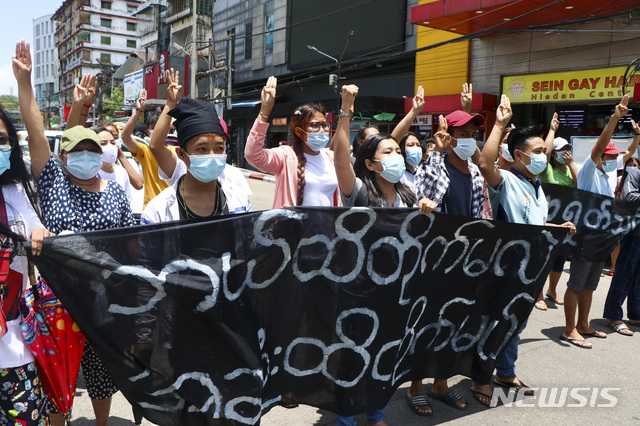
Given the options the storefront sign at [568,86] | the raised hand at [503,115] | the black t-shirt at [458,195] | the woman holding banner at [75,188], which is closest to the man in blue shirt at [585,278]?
the raised hand at [503,115]

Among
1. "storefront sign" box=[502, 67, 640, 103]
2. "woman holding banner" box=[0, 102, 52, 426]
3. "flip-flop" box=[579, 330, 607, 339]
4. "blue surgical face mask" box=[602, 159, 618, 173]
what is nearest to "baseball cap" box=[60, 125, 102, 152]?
"woman holding banner" box=[0, 102, 52, 426]

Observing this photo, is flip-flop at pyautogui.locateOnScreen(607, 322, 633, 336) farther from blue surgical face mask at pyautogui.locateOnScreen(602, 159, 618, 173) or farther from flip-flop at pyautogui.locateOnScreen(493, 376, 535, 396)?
flip-flop at pyautogui.locateOnScreen(493, 376, 535, 396)

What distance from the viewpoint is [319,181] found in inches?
131

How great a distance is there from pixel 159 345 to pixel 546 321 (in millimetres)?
4233

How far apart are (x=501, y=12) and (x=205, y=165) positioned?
43.3 feet

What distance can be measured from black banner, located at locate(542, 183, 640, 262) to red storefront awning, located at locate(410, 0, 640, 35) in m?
8.57

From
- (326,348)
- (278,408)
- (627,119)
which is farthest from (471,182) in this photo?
(627,119)

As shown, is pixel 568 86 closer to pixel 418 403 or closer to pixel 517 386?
pixel 517 386

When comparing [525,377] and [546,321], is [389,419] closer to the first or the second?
[525,377]

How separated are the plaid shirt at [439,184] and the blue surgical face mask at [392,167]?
1.31 ft

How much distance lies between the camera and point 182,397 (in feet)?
7.51

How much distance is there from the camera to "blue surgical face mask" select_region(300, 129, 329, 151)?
130 inches

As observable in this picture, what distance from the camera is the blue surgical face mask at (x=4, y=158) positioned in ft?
7.29

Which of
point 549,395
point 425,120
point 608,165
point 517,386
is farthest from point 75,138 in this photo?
point 425,120
